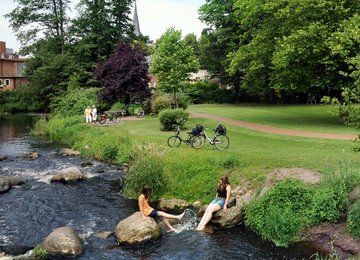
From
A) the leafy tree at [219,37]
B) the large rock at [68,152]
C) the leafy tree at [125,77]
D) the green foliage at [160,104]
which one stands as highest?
the leafy tree at [219,37]

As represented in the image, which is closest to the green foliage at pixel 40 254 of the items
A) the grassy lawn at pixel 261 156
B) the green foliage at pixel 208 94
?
the grassy lawn at pixel 261 156

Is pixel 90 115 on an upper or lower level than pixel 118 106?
lower

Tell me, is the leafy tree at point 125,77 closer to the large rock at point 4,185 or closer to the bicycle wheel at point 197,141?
the bicycle wheel at point 197,141

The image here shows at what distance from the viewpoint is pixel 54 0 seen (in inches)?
2447

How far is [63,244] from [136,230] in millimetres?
2326

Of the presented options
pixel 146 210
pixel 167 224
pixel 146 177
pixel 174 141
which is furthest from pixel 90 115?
pixel 167 224

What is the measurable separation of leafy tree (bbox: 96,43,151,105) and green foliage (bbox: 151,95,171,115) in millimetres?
3478

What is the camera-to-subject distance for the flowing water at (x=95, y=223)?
12.4m

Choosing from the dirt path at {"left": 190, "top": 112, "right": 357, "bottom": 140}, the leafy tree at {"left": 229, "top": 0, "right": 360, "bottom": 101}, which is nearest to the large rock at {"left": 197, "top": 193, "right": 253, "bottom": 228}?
the dirt path at {"left": 190, "top": 112, "right": 357, "bottom": 140}

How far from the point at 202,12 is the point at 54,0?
2282 cm

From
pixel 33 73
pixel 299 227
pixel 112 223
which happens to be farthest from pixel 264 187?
pixel 33 73

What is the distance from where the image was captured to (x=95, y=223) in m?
15.0

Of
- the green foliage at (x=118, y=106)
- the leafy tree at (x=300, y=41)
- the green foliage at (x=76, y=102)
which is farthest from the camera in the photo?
the green foliage at (x=76, y=102)

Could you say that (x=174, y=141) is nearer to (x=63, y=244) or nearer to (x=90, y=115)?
(x=63, y=244)
